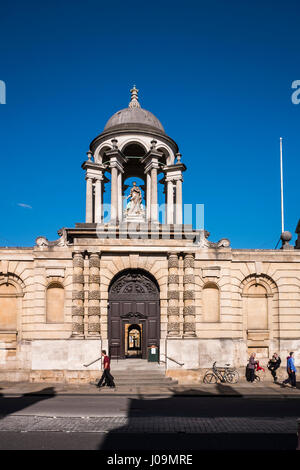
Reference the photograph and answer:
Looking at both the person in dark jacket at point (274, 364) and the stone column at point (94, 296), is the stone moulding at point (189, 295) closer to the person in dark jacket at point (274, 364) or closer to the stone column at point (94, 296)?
the stone column at point (94, 296)

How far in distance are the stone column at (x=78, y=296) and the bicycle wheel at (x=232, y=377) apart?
821 cm

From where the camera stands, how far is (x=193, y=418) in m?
15.8

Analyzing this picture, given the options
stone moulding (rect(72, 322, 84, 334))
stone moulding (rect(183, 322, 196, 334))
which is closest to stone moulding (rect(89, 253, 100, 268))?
stone moulding (rect(72, 322, 84, 334))

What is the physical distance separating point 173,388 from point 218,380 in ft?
10.6

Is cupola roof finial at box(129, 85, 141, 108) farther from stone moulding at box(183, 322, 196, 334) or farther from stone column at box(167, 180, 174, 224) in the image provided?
stone moulding at box(183, 322, 196, 334)

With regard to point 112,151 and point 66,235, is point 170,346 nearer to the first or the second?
point 66,235

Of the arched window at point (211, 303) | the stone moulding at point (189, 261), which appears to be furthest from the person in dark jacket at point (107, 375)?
the stone moulding at point (189, 261)

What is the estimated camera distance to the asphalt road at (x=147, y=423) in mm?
12312

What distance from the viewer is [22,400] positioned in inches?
786

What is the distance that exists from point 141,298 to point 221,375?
608 cm

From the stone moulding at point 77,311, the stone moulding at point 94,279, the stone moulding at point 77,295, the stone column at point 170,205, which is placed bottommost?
the stone moulding at point 77,311

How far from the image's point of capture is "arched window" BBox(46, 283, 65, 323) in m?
26.6

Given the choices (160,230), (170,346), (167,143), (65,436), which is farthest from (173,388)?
(167,143)

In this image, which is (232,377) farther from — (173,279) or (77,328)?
(77,328)
